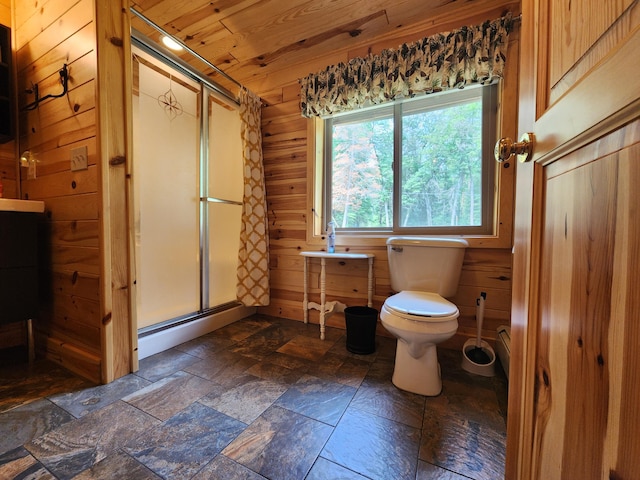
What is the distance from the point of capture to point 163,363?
1576 mm

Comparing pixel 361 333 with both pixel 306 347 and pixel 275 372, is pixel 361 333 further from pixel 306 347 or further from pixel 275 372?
pixel 275 372

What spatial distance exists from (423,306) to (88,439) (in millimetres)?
1532

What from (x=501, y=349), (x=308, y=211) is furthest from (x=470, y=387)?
(x=308, y=211)

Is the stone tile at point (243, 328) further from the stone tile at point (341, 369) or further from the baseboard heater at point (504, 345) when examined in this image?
the baseboard heater at point (504, 345)

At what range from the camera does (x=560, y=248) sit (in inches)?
18.6

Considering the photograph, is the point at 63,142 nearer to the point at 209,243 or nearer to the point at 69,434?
the point at 209,243

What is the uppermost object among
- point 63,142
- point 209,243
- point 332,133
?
point 332,133

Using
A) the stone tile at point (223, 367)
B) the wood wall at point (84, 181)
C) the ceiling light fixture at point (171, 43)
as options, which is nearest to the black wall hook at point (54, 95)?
the wood wall at point (84, 181)

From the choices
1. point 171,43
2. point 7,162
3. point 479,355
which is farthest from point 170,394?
point 171,43

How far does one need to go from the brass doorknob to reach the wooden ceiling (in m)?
1.72

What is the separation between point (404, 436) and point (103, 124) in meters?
2.00

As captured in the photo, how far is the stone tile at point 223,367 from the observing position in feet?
4.71

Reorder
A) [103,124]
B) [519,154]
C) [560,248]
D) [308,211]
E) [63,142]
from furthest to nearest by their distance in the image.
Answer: [308,211], [63,142], [103,124], [519,154], [560,248]

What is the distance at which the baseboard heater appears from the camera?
1438 millimetres
